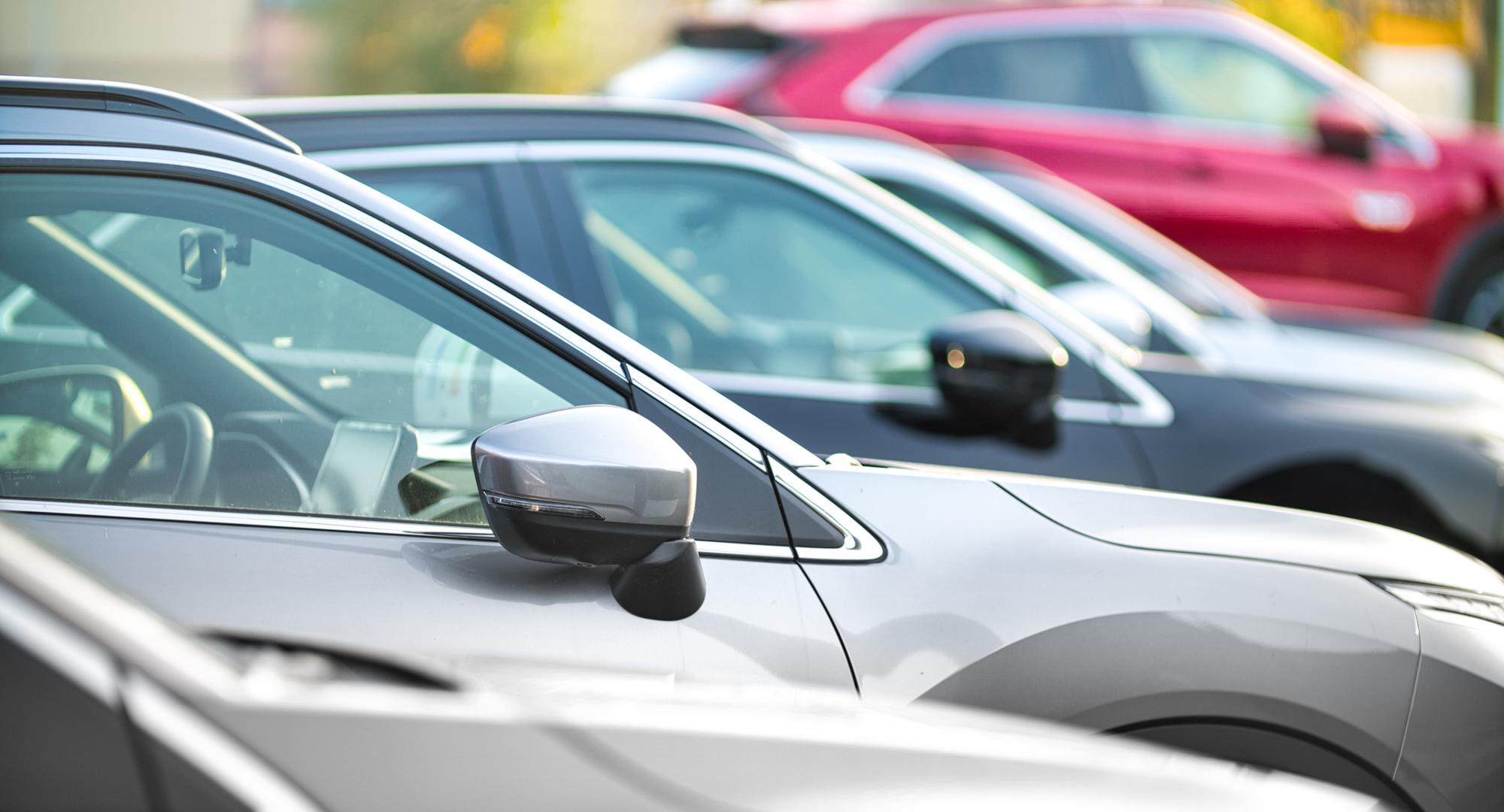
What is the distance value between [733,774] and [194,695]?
1.42ft

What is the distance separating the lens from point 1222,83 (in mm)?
7145

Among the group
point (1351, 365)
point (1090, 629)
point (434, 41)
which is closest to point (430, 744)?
point (1090, 629)

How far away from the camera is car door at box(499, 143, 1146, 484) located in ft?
10.5

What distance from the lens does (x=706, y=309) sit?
4195 mm

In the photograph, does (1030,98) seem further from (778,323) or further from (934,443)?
(934,443)

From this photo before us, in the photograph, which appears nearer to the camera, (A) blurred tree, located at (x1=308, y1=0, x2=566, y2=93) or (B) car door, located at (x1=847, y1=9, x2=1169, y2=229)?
(B) car door, located at (x1=847, y1=9, x2=1169, y2=229)

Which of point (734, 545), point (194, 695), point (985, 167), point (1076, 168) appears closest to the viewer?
point (194, 695)

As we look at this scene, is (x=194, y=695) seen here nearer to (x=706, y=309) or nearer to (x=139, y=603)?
(x=139, y=603)

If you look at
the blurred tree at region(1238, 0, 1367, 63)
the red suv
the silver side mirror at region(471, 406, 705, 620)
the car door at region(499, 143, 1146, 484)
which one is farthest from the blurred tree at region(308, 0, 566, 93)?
the silver side mirror at region(471, 406, 705, 620)

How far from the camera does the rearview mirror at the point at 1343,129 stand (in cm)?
696

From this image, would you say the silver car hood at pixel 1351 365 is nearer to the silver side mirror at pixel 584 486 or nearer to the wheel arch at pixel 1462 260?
the silver side mirror at pixel 584 486

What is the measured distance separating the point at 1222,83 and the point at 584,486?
6360 mm

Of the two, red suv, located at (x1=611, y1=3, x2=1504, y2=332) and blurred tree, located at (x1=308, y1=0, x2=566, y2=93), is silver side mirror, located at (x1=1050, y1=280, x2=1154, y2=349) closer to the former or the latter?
red suv, located at (x1=611, y1=3, x2=1504, y2=332)

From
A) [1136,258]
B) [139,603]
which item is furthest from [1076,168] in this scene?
[139,603]
